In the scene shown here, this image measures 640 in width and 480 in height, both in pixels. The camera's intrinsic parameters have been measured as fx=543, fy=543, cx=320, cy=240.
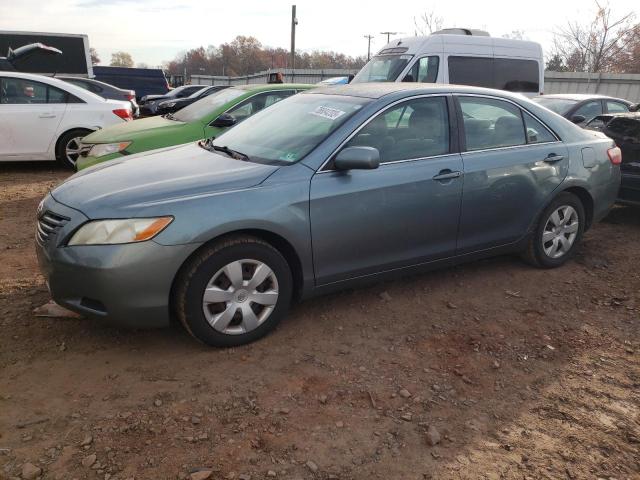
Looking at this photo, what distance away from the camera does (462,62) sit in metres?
9.86

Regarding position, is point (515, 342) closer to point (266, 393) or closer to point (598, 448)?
point (598, 448)

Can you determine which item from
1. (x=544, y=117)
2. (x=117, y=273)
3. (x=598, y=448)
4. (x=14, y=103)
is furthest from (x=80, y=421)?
(x=14, y=103)

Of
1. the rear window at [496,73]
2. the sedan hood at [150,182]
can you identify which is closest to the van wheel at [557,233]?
the sedan hood at [150,182]

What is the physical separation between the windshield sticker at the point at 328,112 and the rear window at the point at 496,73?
6474mm

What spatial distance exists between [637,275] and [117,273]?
4.27 meters

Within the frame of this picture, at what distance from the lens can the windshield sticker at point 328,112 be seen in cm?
376

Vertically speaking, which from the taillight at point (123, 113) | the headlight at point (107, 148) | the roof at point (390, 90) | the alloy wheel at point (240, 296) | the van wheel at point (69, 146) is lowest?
the alloy wheel at point (240, 296)

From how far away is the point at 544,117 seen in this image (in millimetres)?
4535

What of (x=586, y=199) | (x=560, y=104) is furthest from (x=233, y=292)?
(x=560, y=104)

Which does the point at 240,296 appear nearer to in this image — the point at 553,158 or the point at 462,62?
the point at 553,158

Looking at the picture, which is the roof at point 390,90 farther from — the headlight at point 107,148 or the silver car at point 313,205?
the headlight at point 107,148

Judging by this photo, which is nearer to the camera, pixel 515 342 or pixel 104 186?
pixel 104 186

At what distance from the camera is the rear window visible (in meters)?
9.81

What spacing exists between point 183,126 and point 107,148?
905 mm
